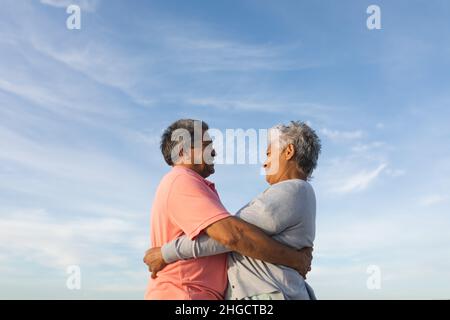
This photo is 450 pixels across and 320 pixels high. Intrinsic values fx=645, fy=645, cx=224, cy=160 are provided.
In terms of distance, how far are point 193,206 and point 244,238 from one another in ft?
1.48

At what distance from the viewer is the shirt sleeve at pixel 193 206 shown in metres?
4.71

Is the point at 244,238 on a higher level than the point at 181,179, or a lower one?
lower

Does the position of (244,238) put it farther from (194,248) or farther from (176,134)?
(176,134)

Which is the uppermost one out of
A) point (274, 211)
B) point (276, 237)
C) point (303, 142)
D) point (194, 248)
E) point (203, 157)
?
point (303, 142)

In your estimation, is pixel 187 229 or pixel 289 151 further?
pixel 289 151

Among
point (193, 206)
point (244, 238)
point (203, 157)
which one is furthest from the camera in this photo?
point (203, 157)

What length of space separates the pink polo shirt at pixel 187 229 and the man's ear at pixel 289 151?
70 cm

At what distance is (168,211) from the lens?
4.90 m

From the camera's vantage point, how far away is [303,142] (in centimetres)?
524

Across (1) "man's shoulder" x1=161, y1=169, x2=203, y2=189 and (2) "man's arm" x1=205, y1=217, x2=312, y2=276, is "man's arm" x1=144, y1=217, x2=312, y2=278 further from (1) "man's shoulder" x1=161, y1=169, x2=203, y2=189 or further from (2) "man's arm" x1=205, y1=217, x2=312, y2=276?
(1) "man's shoulder" x1=161, y1=169, x2=203, y2=189

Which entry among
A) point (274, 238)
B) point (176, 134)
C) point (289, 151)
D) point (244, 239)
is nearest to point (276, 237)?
point (274, 238)

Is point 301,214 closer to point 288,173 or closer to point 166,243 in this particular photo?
point 288,173
